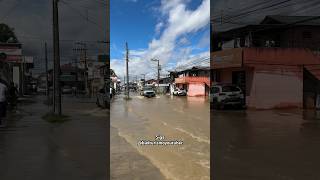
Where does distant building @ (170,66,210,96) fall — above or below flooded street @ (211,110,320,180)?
above

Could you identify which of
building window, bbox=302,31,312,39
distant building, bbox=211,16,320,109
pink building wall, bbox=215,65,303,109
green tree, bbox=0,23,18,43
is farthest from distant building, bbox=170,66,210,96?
pink building wall, bbox=215,65,303,109

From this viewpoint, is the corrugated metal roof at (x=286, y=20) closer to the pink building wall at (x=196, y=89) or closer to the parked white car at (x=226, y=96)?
the parked white car at (x=226, y=96)

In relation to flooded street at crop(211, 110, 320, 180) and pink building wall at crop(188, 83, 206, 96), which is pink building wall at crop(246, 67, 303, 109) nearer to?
flooded street at crop(211, 110, 320, 180)

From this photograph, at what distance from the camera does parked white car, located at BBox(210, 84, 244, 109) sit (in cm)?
2486

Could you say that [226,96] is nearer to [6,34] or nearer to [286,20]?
[286,20]

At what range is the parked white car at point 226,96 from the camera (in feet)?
81.6

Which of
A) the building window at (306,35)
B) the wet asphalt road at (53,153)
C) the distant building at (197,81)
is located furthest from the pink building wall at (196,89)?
the wet asphalt road at (53,153)

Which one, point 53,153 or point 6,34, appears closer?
point 53,153

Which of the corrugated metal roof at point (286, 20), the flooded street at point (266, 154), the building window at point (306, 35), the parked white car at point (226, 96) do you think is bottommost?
the flooded street at point (266, 154)

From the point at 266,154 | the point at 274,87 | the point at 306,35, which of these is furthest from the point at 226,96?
the point at 266,154

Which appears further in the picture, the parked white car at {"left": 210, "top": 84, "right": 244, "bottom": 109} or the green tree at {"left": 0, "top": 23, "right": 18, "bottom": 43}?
the green tree at {"left": 0, "top": 23, "right": 18, "bottom": 43}

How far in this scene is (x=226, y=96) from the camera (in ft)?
81.6

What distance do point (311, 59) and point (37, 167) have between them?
904 inches

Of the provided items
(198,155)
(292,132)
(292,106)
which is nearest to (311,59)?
(292,106)
